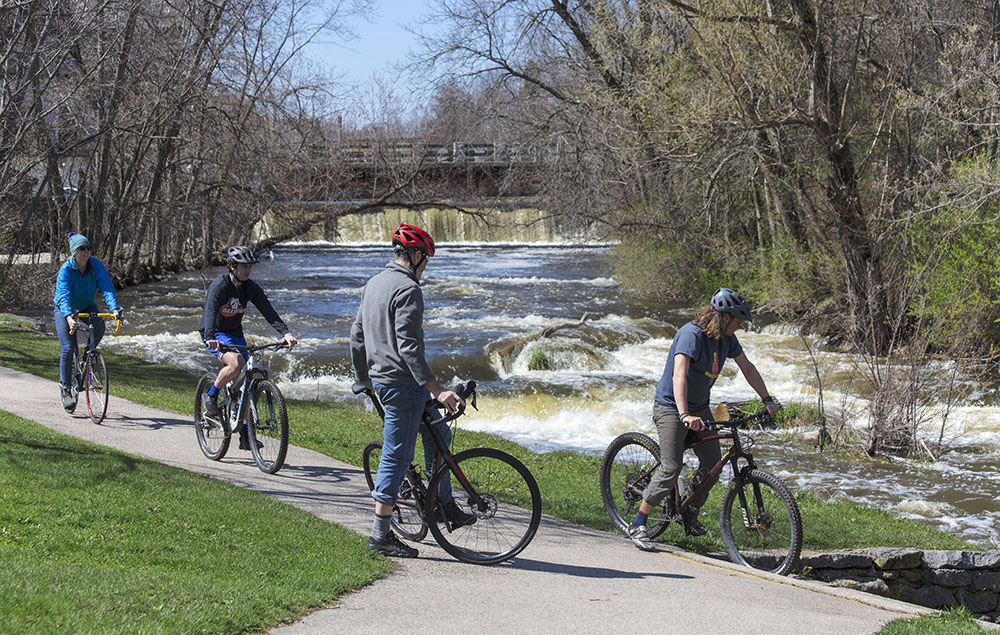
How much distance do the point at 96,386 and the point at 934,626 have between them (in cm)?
864

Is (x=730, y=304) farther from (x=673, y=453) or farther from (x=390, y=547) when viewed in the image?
(x=390, y=547)

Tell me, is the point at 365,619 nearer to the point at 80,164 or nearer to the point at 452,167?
the point at 80,164

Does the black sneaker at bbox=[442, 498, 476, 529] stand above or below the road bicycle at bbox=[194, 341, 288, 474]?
below

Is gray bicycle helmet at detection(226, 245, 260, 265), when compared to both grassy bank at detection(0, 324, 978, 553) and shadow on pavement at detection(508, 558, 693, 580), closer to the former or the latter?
grassy bank at detection(0, 324, 978, 553)

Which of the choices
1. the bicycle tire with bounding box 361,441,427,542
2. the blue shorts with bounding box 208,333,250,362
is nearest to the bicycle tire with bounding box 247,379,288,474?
the blue shorts with bounding box 208,333,250,362

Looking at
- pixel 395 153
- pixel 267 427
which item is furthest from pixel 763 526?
pixel 395 153

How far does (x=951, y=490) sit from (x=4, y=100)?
522 inches

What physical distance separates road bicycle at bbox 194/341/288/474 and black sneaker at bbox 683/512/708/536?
3.49m

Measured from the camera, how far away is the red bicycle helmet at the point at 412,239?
593 cm

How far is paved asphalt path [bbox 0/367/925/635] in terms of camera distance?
5.03 m

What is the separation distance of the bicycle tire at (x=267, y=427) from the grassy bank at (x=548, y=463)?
120 cm

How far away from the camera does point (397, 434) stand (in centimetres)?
603

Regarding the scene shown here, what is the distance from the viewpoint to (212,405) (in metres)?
9.12

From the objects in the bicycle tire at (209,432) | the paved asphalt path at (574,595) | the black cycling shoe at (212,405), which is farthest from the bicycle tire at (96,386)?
the paved asphalt path at (574,595)
